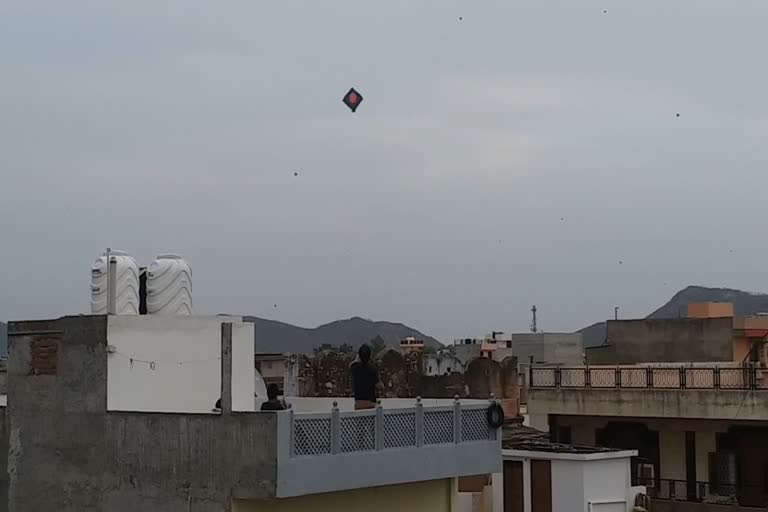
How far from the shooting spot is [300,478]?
1391 centimetres

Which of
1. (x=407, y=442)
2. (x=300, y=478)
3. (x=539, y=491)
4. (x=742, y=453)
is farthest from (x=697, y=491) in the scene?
(x=300, y=478)

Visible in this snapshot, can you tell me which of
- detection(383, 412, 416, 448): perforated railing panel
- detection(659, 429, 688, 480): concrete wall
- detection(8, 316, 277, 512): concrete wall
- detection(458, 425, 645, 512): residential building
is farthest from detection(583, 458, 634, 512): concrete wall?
detection(8, 316, 277, 512): concrete wall

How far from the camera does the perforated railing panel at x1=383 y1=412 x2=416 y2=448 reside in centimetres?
1540

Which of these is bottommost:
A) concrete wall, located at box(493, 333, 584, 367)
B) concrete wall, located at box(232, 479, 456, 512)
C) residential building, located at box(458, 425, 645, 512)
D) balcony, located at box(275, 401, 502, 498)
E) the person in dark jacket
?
residential building, located at box(458, 425, 645, 512)

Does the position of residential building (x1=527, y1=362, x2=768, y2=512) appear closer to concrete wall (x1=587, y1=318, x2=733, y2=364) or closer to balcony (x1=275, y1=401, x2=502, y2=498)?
concrete wall (x1=587, y1=318, x2=733, y2=364)

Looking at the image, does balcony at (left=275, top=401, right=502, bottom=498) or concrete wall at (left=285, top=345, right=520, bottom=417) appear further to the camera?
concrete wall at (left=285, top=345, right=520, bottom=417)

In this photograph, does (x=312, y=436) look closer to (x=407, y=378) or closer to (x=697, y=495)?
(x=697, y=495)

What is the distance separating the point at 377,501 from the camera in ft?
51.9

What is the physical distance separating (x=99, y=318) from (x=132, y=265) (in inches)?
53.1

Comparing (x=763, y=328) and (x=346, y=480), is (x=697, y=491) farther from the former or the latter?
(x=346, y=480)

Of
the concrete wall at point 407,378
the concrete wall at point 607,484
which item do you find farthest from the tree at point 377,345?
the concrete wall at point 607,484

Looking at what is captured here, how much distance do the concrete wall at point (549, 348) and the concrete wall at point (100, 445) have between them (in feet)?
95.9

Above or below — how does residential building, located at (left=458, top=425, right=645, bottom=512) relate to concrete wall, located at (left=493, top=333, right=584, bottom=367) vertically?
below

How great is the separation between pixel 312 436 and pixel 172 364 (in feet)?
9.49
